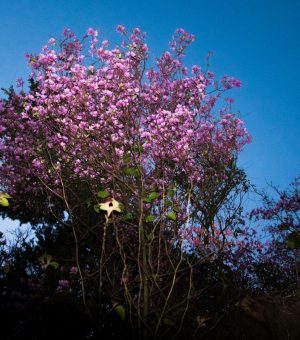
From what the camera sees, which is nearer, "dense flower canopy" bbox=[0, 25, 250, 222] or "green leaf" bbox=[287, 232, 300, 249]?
"green leaf" bbox=[287, 232, 300, 249]

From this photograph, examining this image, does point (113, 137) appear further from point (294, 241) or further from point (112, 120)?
point (294, 241)

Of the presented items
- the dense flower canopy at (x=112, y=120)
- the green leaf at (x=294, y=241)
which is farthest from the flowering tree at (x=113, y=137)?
the green leaf at (x=294, y=241)

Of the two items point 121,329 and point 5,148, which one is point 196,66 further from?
point 121,329

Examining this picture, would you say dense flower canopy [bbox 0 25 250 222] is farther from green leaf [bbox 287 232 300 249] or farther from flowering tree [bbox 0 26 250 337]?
green leaf [bbox 287 232 300 249]

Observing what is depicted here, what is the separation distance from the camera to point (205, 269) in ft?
33.9

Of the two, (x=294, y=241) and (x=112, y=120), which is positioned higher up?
(x=112, y=120)

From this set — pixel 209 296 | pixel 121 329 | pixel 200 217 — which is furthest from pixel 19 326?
pixel 200 217

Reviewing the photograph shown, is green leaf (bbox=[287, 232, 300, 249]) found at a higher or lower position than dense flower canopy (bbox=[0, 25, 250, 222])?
lower

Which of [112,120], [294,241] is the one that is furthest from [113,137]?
[294,241]

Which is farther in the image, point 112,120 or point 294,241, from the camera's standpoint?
point 112,120

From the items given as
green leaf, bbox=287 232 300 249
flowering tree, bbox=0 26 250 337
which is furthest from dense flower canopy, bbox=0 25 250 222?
green leaf, bbox=287 232 300 249

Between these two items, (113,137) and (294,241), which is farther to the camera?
(113,137)

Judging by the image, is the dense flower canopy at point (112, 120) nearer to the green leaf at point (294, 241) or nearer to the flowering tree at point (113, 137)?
the flowering tree at point (113, 137)

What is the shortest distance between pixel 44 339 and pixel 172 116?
22.4 ft
